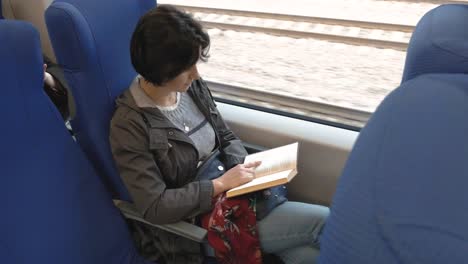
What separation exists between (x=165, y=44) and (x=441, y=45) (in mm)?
697

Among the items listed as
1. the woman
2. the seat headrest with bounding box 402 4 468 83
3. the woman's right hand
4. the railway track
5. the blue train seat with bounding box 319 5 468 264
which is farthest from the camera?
the railway track

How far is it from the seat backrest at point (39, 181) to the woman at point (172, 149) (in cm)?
15

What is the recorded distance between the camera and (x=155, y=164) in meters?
1.27

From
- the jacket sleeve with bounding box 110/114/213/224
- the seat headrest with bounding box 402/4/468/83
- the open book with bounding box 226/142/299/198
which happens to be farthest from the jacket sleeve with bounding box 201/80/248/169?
the seat headrest with bounding box 402/4/468/83

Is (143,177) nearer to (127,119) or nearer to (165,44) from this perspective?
(127,119)

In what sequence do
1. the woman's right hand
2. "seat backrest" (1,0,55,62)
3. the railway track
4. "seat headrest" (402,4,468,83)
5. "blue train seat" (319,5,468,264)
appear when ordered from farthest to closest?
the railway track < "seat backrest" (1,0,55,62) < the woman's right hand < "seat headrest" (402,4,468,83) < "blue train seat" (319,5,468,264)

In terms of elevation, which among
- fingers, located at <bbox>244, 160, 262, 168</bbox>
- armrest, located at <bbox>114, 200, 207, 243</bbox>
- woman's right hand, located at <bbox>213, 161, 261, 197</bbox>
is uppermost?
fingers, located at <bbox>244, 160, 262, 168</bbox>

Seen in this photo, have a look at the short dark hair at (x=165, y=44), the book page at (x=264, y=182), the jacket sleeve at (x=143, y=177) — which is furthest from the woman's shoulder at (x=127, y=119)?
the book page at (x=264, y=182)

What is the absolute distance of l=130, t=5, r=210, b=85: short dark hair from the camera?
1.18 m

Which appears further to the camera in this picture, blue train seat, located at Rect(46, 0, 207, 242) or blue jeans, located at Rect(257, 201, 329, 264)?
blue jeans, located at Rect(257, 201, 329, 264)

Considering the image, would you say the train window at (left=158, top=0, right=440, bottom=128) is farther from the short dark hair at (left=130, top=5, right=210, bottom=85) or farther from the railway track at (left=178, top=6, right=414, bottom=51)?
the short dark hair at (left=130, top=5, right=210, bottom=85)

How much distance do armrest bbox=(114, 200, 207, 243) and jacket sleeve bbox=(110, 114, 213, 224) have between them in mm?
23

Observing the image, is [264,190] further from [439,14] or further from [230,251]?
[439,14]

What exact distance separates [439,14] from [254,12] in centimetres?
211
